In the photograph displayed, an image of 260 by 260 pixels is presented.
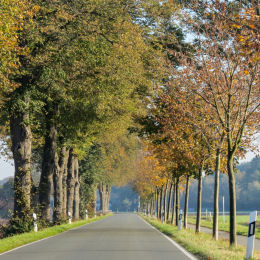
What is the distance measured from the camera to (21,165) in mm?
27062

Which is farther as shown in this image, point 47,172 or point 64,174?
point 64,174

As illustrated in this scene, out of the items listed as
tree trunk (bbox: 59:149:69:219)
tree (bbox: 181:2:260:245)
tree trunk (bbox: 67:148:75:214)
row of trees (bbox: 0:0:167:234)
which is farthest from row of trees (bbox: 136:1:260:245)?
tree trunk (bbox: 67:148:75:214)

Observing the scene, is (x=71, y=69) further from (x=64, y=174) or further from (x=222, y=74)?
(x=64, y=174)

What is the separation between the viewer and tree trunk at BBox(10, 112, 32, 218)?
88.2 feet

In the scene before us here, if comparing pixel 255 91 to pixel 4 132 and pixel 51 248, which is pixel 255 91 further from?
pixel 4 132

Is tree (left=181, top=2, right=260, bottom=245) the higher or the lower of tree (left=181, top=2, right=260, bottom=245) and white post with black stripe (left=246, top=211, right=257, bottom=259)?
the higher

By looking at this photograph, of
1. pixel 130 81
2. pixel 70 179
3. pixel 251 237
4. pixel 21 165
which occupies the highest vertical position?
pixel 130 81

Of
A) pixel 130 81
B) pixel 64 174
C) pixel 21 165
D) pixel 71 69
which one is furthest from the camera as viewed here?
pixel 64 174

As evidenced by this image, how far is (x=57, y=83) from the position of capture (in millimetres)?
27062

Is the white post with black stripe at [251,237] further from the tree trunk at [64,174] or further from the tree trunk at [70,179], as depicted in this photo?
the tree trunk at [70,179]

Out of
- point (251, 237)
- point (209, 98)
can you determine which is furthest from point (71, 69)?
point (251, 237)

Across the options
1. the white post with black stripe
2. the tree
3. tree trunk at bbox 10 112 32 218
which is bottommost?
the white post with black stripe

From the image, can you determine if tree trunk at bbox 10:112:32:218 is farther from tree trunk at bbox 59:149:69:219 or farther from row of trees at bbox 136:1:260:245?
tree trunk at bbox 59:149:69:219

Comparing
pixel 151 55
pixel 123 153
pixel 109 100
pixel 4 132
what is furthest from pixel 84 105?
pixel 123 153
